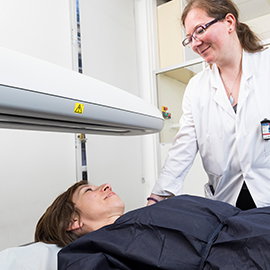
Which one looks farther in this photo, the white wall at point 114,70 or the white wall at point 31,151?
the white wall at point 114,70

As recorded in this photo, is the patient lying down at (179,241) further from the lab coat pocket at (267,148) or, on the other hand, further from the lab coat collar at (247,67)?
the lab coat collar at (247,67)

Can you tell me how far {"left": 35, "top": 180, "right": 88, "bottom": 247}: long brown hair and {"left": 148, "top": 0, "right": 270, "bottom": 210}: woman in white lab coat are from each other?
0.36m

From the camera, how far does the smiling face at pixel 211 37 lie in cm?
127

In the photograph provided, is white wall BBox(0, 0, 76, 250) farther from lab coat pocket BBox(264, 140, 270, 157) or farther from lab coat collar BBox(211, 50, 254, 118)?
lab coat pocket BBox(264, 140, 270, 157)

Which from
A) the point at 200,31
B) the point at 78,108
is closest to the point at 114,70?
the point at 200,31

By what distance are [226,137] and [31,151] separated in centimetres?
136

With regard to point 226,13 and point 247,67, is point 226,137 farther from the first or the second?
point 226,13

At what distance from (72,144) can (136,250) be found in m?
1.73

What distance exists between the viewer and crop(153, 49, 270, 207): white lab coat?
48.6 inches

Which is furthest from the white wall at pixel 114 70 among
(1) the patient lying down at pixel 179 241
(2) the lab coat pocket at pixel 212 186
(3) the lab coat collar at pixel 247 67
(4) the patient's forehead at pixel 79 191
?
(1) the patient lying down at pixel 179 241

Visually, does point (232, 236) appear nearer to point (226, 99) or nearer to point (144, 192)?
point (226, 99)

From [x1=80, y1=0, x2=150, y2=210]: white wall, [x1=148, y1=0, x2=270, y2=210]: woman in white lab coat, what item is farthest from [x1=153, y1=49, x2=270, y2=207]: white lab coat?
[x1=80, y1=0, x2=150, y2=210]: white wall

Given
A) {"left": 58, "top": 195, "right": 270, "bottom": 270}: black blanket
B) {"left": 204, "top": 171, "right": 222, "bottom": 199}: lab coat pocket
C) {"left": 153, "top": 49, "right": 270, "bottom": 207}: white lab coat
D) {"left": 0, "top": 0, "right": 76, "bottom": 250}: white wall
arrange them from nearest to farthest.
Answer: {"left": 58, "top": 195, "right": 270, "bottom": 270}: black blanket
{"left": 153, "top": 49, "right": 270, "bottom": 207}: white lab coat
{"left": 204, "top": 171, "right": 222, "bottom": 199}: lab coat pocket
{"left": 0, "top": 0, "right": 76, "bottom": 250}: white wall

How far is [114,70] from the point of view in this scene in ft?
9.18
